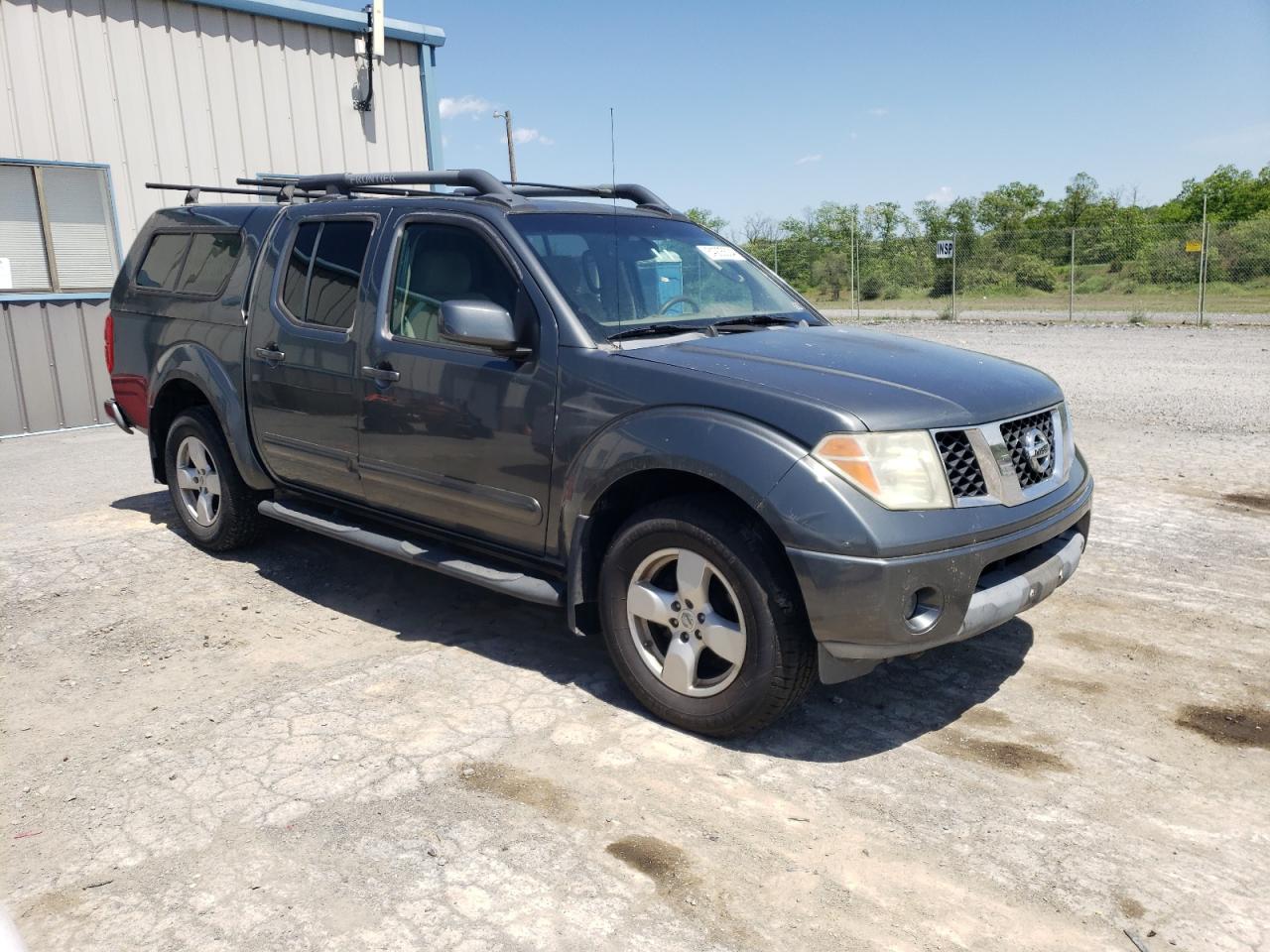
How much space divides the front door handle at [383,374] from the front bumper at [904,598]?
2.08m

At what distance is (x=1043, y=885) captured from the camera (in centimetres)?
284

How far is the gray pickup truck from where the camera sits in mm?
3320

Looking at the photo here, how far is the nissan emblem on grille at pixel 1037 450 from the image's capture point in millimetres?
3703

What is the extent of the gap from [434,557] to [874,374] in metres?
2.03

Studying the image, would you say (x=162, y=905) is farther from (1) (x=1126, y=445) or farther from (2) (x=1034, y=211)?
(2) (x=1034, y=211)

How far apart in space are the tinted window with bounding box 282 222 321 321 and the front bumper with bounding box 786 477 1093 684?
305 cm

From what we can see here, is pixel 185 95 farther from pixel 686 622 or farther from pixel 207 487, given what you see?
pixel 686 622

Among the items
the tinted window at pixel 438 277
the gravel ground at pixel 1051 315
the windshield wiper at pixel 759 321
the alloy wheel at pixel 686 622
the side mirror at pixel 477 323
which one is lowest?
the gravel ground at pixel 1051 315

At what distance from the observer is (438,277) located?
4512 mm

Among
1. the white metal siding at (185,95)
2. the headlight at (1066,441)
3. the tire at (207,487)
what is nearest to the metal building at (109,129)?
the white metal siding at (185,95)

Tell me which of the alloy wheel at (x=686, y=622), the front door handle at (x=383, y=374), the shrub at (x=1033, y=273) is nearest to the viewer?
the alloy wheel at (x=686, y=622)

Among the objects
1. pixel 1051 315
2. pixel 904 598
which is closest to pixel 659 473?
pixel 904 598

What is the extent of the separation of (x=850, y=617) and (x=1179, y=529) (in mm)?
3877

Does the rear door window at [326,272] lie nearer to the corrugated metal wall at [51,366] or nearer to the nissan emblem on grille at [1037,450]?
the nissan emblem on grille at [1037,450]
